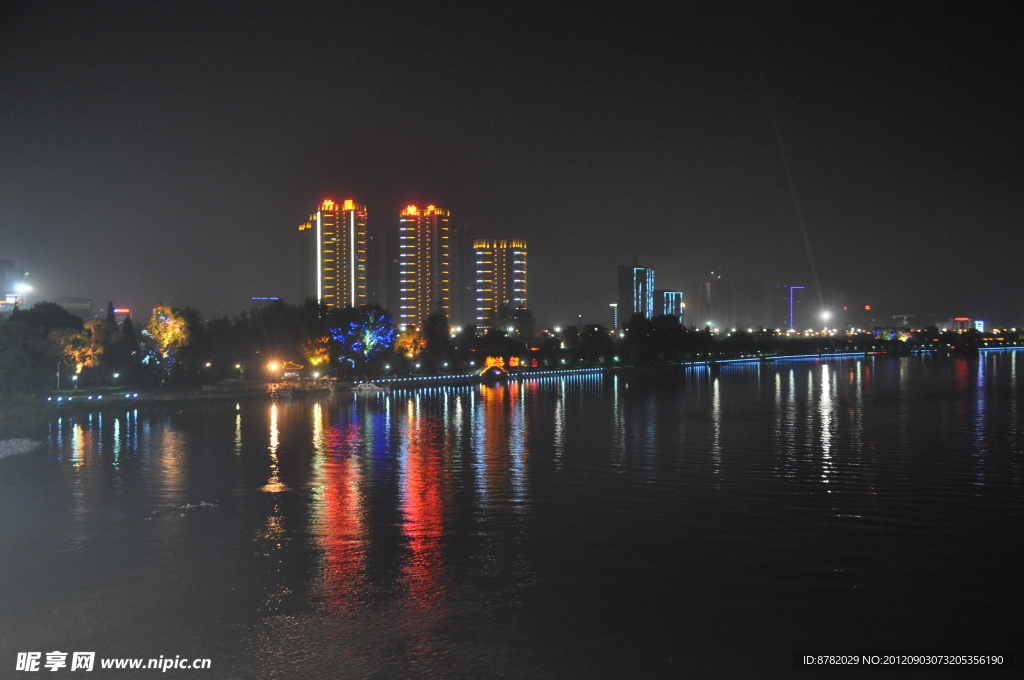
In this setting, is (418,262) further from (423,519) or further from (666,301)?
(423,519)

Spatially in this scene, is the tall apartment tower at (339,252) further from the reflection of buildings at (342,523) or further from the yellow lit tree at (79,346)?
the reflection of buildings at (342,523)

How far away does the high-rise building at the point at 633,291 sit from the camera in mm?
153750

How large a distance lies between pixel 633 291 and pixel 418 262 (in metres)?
56.9

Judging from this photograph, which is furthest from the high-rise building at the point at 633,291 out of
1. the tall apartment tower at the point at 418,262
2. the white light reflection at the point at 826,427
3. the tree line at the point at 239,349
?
the white light reflection at the point at 826,427

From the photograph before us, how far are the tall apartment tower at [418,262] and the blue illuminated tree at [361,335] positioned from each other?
59.4 meters

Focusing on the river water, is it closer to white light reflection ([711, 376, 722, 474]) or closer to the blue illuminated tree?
white light reflection ([711, 376, 722, 474])

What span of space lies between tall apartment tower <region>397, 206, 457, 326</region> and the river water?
90737mm

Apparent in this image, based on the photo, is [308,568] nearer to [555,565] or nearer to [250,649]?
[250,649]

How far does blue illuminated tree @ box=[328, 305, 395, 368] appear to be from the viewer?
47.7 meters

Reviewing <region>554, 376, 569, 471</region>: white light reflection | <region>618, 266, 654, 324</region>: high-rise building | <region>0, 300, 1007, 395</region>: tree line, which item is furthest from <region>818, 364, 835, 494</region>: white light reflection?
<region>618, 266, 654, 324</region>: high-rise building

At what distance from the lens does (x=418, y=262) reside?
111312 mm

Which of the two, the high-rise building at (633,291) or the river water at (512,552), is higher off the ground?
the high-rise building at (633,291)

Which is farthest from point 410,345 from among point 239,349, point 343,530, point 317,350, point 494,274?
point 494,274

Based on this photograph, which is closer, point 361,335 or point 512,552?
point 512,552
